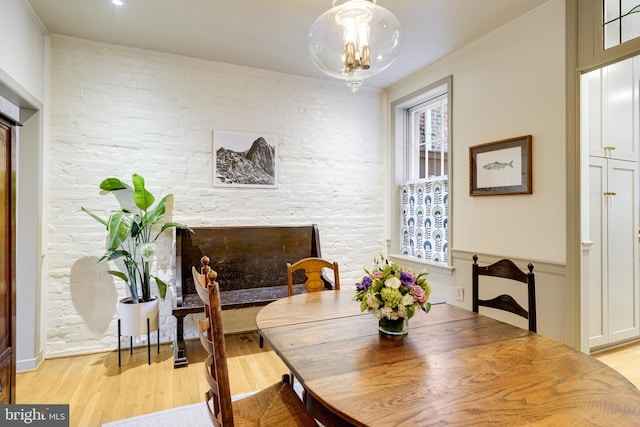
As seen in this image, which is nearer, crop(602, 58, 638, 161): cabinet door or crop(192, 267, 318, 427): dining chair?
crop(192, 267, 318, 427): dining chair

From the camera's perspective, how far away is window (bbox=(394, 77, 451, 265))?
363 centimetres

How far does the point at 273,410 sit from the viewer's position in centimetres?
145

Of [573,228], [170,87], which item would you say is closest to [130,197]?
[170,87]

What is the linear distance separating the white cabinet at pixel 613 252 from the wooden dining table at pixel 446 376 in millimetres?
2105

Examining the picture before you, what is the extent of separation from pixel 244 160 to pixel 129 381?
7.15 feet

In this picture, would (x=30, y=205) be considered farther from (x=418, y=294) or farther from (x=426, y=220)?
(x=426, y=220)

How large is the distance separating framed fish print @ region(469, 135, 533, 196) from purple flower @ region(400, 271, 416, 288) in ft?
5.64

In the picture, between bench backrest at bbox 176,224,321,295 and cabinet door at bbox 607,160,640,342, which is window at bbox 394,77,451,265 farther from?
cabinet door at bbox 607,160,640,342

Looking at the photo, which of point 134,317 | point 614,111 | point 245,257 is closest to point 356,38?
point 245,257

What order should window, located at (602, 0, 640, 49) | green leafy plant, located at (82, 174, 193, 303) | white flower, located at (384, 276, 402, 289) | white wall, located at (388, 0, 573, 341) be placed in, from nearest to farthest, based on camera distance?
white flower, located at (384, 276, 402, 289) → window, located at (602, 0, 640, 49) → white wall, located at (388, 0, 573, 341) → green leafy plant, located at (82, 174, 193, 303)

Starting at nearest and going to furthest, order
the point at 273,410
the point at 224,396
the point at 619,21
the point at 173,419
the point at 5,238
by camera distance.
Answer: the point at 224,396 → the point at 273,410 → the point at 5,238 → the point at 173,419 → the point at 619,21

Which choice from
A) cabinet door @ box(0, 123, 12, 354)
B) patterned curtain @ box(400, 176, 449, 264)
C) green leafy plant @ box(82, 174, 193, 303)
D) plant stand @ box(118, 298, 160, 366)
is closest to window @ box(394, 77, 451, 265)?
patterned curtain @ box(400, 176, 449, 264)

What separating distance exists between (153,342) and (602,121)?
4568mm

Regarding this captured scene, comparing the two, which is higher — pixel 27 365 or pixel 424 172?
pixel 424 172
